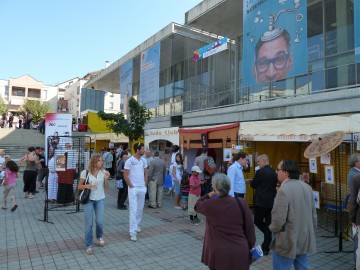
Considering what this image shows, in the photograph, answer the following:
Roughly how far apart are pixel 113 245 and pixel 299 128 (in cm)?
496

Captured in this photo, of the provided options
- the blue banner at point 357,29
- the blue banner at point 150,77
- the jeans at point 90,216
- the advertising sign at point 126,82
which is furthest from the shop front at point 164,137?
the blue banner at point 357,29

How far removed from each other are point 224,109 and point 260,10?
154 inches

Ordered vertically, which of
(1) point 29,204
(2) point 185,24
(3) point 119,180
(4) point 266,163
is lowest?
(1) point 29,204

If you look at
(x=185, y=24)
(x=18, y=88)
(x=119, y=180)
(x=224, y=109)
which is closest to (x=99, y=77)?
(x=185, y=24)

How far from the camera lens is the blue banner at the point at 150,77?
16.4 metres

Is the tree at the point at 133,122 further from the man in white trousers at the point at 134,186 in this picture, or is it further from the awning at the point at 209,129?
the man in white trousers at the point at 134,186

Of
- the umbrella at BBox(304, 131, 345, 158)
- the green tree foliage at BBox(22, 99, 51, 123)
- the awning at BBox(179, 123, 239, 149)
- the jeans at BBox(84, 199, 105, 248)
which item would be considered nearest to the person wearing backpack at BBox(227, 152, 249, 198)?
the umbrella at BBox(304, 131, 345, 158)

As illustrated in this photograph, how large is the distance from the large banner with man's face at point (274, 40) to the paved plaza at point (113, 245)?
515 centimetres

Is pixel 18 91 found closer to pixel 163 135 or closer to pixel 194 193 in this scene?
pixel 163 135

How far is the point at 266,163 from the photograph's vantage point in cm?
529

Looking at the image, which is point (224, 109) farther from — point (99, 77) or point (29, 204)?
point (99, 77)

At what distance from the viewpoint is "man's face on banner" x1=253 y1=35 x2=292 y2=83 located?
9523 millimetres

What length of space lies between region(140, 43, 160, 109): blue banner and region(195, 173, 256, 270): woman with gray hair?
538 inches

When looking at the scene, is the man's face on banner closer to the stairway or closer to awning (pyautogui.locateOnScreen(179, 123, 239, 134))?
awning (pyautogui.locateOnScreen(179, 123, 239, 134))
